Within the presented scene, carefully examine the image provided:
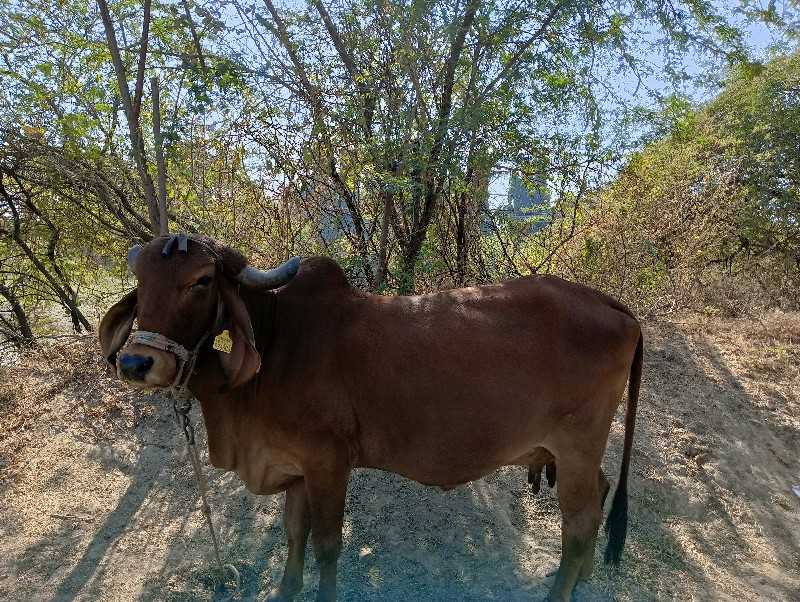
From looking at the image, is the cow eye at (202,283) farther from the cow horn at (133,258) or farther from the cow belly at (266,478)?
the cow belly at (266,478)

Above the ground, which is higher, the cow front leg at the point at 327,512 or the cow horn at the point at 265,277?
the cow horn at the point at 265,277

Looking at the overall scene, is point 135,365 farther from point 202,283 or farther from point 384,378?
point 384,378

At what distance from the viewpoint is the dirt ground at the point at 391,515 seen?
3.70m

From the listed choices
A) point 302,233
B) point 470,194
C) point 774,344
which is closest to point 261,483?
point 302,233

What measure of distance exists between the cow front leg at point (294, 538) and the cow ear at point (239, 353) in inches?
35.5

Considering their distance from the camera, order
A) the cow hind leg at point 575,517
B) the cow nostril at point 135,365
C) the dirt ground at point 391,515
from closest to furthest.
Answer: the cow nostril at point 135,365 < the cow hind leg at point 575,517 < the dirt ground at point 391,515

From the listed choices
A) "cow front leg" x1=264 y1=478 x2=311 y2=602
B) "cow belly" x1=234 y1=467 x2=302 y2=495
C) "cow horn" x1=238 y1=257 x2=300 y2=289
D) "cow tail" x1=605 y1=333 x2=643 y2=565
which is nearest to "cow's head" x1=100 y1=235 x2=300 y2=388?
"cow horn" x1=238 y1=257 x2=300 y2=289

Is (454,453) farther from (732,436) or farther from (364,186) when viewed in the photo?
(732,436)

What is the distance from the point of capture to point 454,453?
2998 millimetres

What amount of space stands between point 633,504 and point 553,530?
72 cm

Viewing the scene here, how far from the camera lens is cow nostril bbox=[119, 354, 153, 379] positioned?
236 cm

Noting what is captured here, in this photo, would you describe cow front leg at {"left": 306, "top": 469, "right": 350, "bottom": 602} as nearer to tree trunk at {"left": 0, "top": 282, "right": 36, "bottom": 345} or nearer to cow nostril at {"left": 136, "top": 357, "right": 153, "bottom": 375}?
cow nostril at {"left": 136, "top": 357, "right": 153, "bottom": 375}

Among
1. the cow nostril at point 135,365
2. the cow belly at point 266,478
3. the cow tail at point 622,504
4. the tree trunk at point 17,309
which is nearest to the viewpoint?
the cow nostril at point 135,365

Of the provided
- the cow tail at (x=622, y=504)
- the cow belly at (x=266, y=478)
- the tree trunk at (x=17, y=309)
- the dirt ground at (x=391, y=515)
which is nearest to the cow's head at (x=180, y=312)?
the cow belly at (x=266, y=478)
